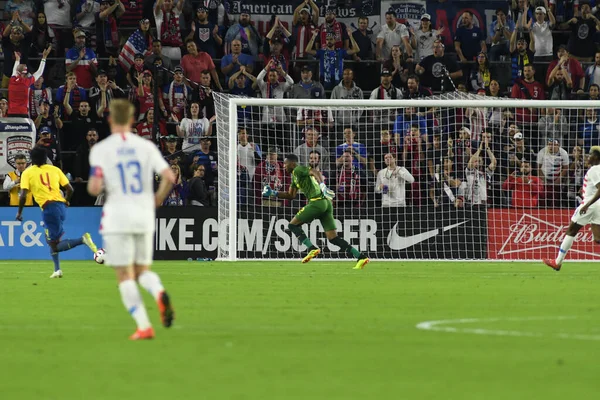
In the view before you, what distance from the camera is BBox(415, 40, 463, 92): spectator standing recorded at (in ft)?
88.6

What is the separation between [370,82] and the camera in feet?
91.9

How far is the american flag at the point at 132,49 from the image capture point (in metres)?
26.8

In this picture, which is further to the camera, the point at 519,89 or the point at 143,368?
the point at 519,89

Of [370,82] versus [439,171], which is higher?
[370,82]

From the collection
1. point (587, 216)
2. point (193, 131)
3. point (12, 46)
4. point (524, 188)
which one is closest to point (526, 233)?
point (524, 188)

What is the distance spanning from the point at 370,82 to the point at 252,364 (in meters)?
20.9

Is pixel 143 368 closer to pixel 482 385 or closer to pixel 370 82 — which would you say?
pixel 482 385

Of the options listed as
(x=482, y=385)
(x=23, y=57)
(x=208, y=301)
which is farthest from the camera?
(x=23, y=57)

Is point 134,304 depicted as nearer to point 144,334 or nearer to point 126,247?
point 144,334

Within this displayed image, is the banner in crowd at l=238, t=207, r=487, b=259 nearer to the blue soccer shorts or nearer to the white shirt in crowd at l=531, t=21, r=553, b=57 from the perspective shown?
the white shirt in crowd at l=531, t=21, r=553, b=57

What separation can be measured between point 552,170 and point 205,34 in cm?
860

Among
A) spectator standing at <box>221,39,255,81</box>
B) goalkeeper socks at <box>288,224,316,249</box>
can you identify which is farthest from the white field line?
spectator standing at <box>221,39,255,81</box>

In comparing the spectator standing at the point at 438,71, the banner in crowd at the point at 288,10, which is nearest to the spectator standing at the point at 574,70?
Result: the spectator standing at the point at 438,71

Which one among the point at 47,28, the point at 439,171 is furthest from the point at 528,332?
the point at 47,28
